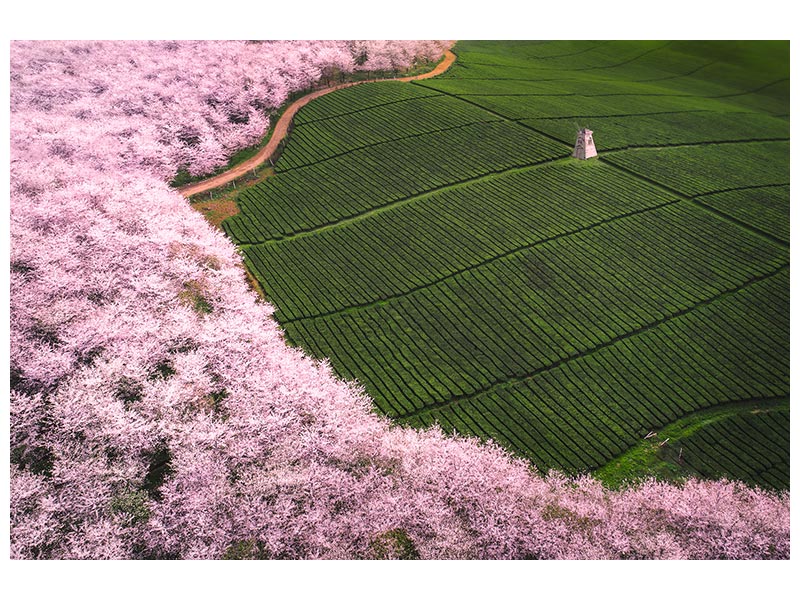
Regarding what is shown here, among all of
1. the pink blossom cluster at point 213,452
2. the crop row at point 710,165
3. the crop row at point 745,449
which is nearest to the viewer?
the pink blossom cluster at point 213,452

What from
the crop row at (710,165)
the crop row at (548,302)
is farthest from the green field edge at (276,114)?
the crop row at (710,165)

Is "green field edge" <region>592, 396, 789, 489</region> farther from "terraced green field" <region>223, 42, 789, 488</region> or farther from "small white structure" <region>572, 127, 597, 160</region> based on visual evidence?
"small white structure" <region>572, 127, 597, 160</region>

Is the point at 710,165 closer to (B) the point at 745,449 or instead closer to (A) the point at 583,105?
(A) the point at 583,105

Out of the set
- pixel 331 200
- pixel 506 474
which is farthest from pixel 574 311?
pixel 331 200

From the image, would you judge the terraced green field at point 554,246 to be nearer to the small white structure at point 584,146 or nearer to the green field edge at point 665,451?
the green field edge at point 665,451

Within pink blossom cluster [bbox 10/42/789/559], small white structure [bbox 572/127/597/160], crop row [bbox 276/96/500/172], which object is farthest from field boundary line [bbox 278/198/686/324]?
crop row [bbox 276/96/500/172]

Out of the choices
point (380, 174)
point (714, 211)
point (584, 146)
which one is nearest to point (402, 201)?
point (380, 174)
